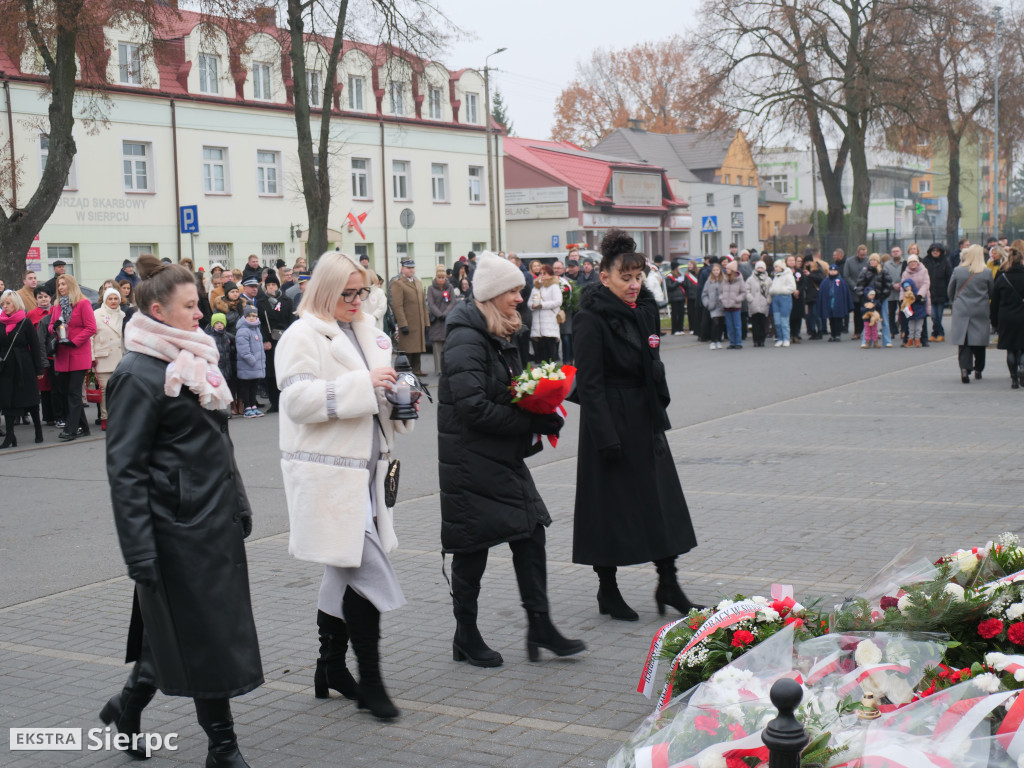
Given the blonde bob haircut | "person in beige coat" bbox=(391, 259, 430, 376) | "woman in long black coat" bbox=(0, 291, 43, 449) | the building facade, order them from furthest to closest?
the building facade, "person in beige coat" bbox=(391, 259, 430, 376), "woman in long black coat" bbox=(0, 291, 43, 449), the blonde bob haircut

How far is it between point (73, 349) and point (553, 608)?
993 cm

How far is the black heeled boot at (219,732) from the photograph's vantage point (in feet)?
14.0

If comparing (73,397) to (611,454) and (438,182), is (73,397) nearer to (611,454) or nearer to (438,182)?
(611,454)

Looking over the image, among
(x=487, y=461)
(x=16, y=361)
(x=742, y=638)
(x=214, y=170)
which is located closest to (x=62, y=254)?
(x=214, y=170)

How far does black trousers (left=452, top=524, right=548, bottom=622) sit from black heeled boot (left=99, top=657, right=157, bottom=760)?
4.91 ft

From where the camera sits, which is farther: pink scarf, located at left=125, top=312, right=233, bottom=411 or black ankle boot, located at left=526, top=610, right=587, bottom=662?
black ankle boot, located at left=526, top=610, right=587, bottom=662

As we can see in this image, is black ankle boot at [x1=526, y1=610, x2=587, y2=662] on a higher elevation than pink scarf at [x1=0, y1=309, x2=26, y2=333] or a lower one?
lower

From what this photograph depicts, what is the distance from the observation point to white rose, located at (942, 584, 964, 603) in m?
4.02

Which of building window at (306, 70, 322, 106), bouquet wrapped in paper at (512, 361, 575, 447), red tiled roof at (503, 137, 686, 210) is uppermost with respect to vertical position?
building window at (306, 70, 322, 106)

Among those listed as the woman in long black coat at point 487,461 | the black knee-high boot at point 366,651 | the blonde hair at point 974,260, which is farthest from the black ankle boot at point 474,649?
the blonde hair at point 974,260

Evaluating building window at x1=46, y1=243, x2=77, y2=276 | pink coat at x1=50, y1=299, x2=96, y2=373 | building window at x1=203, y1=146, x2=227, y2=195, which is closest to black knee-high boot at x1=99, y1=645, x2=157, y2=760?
pink coat at x1=50, y1=299, x2=96, y2=373

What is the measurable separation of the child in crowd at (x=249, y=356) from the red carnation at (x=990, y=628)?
43.7 ft

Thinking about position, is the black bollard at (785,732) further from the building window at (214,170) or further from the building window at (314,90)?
the building window at (314,90)

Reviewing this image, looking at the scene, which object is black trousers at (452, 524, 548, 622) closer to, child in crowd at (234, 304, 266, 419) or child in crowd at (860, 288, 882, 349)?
child in crowd at (234, 304, 266, 419)
